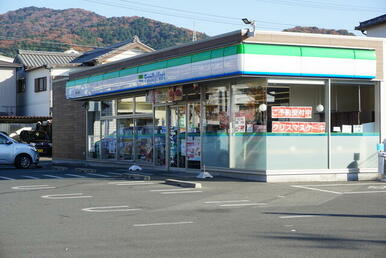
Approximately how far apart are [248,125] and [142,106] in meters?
7.37

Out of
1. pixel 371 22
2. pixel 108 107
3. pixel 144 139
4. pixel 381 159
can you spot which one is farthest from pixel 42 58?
pixel 381 159

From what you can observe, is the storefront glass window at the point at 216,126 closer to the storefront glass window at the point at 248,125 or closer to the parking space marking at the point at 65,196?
the storefront glass window at the point at 248,125

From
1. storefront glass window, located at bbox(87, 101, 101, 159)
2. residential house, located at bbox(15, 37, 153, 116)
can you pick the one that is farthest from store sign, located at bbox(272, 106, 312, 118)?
residential house, located at bbox(15, 37, 153, 116)

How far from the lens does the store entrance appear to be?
67.6 ft

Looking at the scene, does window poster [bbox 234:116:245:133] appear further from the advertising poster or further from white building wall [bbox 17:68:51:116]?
white building wall [bbox 17:68:51:116]

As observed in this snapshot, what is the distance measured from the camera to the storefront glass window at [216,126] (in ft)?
62.7

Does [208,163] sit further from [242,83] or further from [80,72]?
[80,72]

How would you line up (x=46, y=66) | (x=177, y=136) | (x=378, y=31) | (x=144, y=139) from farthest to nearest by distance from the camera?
(x=46, y=66)
(x=378, y=31)
(x=144, y=139)
(x=177, y=136)

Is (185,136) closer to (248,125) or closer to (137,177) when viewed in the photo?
(137,177)

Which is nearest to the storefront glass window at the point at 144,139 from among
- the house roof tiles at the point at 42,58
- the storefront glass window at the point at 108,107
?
the storefront glass window at the point at 108,107

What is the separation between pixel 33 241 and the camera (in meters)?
8.41

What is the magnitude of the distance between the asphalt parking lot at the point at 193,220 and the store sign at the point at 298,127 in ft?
6.07

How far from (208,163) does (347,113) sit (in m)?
5.16

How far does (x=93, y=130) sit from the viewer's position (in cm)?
2908
